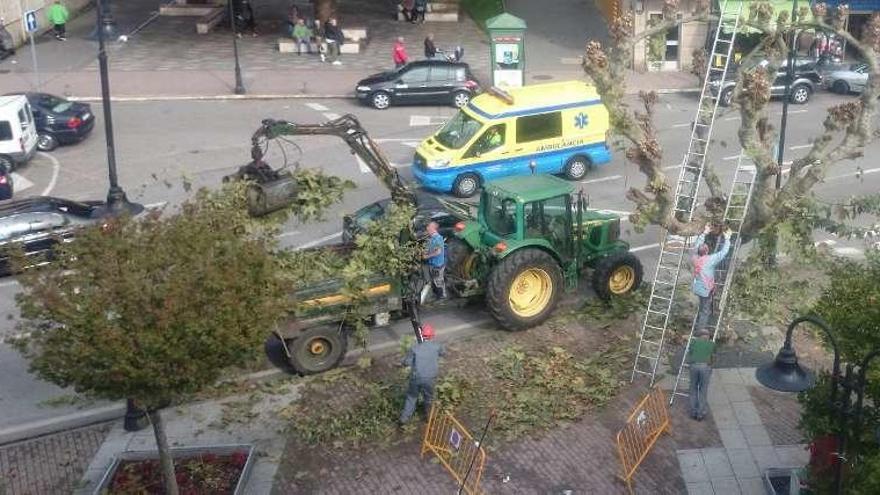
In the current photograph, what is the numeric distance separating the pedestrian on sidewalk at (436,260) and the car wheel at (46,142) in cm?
1498

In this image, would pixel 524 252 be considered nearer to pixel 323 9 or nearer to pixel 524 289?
pixel 524 289

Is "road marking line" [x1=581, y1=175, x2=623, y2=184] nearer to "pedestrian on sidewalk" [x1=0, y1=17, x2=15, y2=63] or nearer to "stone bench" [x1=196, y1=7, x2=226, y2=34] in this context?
"stone bench" [x1=196, y1=7, x2=226, y2=34]

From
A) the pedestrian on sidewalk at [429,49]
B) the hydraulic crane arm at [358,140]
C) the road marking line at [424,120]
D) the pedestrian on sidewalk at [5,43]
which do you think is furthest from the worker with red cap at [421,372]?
the pedestrian on sidewalk at [5,43]

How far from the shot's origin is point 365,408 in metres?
14.3

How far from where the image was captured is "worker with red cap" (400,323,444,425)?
13.5 meters

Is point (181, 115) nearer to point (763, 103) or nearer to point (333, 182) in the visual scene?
point (333, 182)

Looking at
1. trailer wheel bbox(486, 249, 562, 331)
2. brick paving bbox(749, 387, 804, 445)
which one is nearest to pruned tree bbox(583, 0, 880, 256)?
trailer wheel bbox(486, 249, 562, 331)

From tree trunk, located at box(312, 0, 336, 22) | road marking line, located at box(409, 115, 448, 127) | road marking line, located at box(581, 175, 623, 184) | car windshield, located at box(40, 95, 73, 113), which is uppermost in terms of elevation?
tree trunk, located at box(312, 0, 336, 22)

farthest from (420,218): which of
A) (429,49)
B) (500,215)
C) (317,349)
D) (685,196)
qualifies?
(429,49)

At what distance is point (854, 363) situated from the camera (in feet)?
34.3

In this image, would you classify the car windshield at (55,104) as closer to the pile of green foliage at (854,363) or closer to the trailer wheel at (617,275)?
the trailer wheel at (617,275)

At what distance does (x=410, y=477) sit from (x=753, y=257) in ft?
20.6

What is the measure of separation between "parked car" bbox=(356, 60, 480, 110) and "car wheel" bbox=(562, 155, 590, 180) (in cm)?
742

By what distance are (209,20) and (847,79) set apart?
24.2 metres
